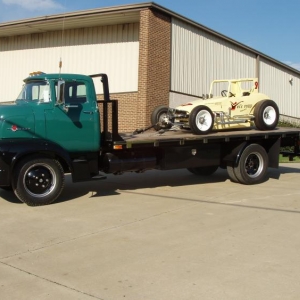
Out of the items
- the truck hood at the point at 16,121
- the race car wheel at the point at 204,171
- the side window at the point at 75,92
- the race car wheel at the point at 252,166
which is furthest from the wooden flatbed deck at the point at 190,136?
the truck hood at the point at 16,121

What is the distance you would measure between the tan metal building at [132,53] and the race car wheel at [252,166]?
8.31m

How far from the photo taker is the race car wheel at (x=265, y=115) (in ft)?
37.2

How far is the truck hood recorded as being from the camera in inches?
317

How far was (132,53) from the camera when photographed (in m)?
20.1

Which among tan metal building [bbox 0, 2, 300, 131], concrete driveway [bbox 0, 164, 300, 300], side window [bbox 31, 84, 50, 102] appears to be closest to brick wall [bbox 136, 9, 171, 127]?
tan metal building [bbox 0, 2, 300, 131]

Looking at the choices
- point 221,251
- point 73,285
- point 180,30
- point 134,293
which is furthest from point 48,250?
point 180,30

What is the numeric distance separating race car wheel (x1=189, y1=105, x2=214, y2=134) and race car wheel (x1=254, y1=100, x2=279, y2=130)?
1543mm

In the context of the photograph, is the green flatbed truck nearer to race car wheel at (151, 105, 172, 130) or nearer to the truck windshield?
the truck windshield

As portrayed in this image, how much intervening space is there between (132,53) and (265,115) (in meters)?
9.92

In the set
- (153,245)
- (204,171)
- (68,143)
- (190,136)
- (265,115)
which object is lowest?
(153,245)

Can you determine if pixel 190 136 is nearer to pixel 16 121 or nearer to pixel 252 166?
pixel 252 166

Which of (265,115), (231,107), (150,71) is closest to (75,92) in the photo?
(231,107)

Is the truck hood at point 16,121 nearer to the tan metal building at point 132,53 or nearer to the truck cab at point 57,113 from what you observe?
the truck cab at point 57,113

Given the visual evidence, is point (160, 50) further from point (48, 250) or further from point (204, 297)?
point (204, 297)
